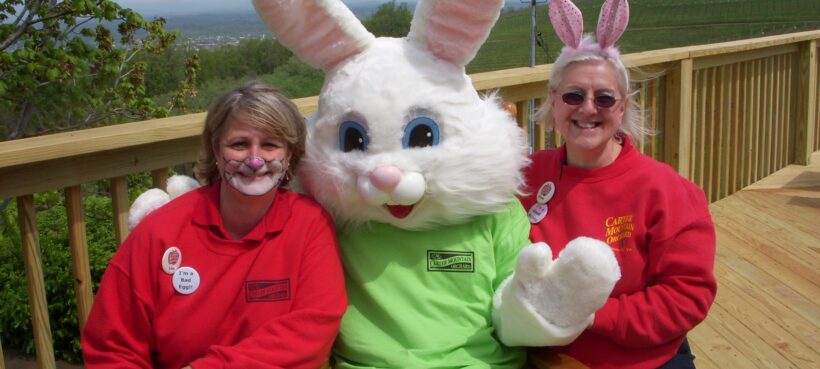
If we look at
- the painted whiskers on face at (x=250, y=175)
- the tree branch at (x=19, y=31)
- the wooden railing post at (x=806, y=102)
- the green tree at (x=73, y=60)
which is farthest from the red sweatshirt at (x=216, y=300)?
the wooden railing post at (x=806, y=102)

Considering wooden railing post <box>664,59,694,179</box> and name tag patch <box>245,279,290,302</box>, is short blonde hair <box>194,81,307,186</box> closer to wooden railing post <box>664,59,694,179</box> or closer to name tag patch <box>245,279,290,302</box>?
name tag patch <box>245,279,290,302</box>

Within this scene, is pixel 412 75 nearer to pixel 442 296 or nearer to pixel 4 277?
pixel 442 296

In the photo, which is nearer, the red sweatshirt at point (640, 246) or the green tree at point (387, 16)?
the red sweatshirt at point (640, 246)

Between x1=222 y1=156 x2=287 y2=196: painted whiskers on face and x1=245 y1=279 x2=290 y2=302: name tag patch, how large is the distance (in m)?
0.23

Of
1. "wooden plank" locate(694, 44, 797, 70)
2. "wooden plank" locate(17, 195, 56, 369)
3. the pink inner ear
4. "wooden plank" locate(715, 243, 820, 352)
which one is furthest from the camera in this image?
"wooden plank" locate(694, 44, 797, 70)

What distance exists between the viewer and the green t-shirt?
2.06 m

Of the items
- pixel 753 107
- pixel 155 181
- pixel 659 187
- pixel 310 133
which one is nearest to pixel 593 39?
pixel 659 187

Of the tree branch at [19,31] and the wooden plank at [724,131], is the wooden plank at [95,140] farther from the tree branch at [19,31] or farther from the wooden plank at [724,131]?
the wooden plank at [724,131]

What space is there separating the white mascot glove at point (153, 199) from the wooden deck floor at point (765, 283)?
2.11 metres

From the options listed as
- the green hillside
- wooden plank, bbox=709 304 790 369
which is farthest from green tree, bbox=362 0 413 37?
the green hillside

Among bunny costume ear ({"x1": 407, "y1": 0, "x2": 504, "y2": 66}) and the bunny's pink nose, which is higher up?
bunny costume ear ({"x1": 407, "y1": 0, "x2": 504, "y2": 66})

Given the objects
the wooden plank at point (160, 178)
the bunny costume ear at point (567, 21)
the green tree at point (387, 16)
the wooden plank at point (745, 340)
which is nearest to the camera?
the bunny costume ear at point (567, 21)

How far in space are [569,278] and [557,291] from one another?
58 mm

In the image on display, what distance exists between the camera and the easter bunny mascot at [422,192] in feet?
6.42
